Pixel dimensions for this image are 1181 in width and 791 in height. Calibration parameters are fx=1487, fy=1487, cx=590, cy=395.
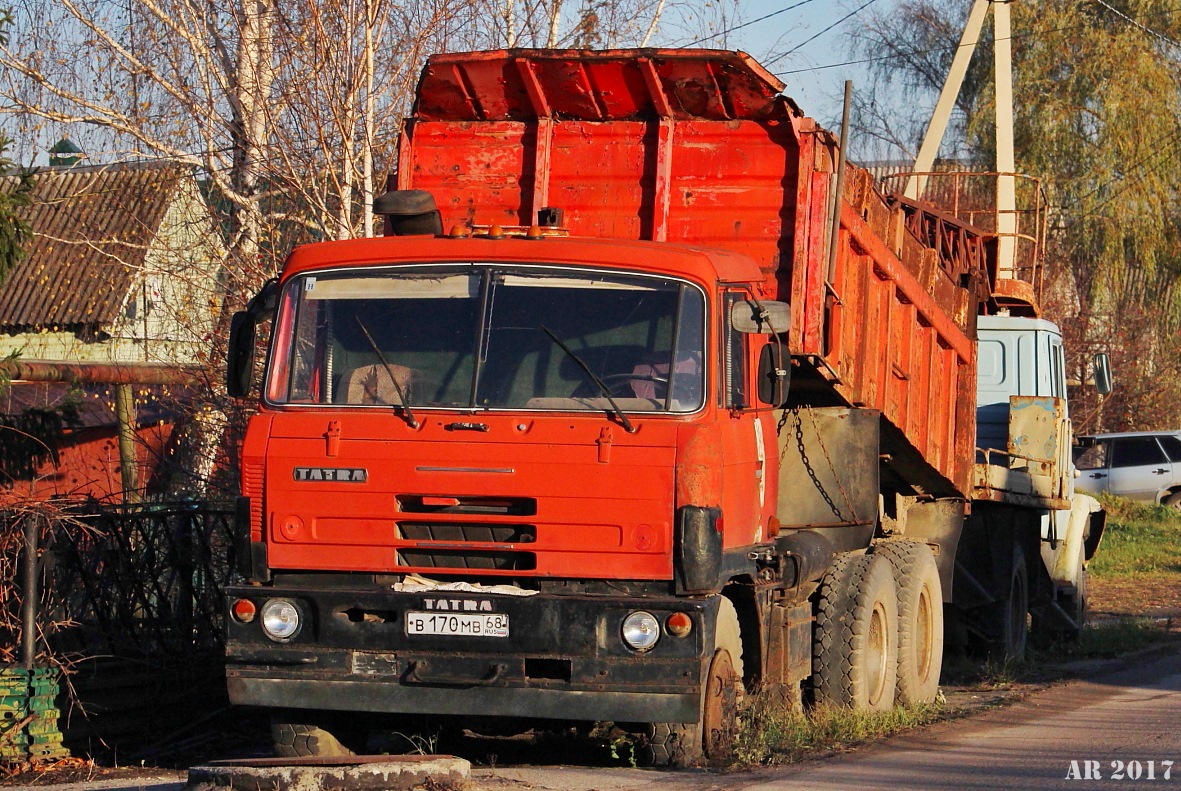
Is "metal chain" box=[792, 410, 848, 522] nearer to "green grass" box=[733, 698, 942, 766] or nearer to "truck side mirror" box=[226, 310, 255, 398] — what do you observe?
"green grass" box=[733, 698, 942, 766]

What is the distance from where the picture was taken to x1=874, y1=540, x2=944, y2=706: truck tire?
976 cm

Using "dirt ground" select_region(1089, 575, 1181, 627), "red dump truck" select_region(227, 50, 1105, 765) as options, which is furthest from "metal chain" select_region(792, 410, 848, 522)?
"dirt ground" select_region(1089, 575, 1181, 627)

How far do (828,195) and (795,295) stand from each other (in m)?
0.63

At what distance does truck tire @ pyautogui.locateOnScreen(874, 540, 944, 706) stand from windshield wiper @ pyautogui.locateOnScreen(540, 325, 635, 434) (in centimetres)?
356

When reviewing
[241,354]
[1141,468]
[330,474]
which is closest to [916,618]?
[330,474]

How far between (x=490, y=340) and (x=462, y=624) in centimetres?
134

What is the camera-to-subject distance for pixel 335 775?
581cm

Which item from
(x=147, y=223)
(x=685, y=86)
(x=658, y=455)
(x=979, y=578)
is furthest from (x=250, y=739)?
(x=147, y=223)

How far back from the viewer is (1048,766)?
7.26 metres

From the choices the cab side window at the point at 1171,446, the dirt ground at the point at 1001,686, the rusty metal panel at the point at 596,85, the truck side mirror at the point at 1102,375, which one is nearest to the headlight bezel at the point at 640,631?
the dirt ground at the point at 1001,686

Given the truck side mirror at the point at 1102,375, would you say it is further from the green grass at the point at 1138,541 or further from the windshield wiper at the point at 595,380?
the windshield wiper at the point at 595,380

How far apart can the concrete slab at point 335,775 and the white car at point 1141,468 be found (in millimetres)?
23501

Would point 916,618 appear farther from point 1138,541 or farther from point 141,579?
point 1138,541

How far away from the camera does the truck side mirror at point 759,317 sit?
7.20 m
